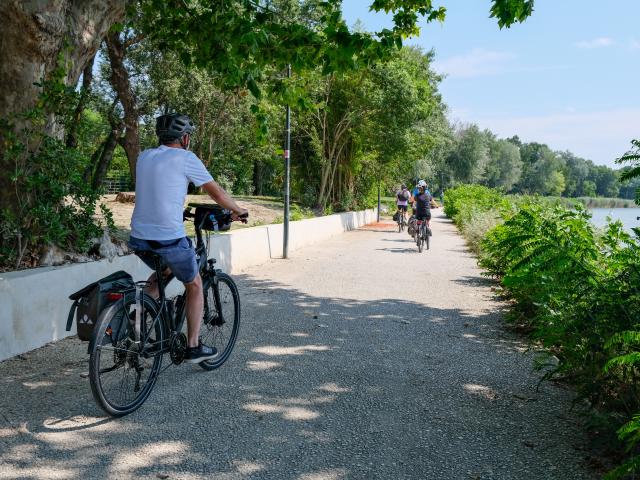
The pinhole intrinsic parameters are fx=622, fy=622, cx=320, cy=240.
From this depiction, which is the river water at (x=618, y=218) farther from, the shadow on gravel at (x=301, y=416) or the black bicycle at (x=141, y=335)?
the black bicycle at (x=141, y=335)

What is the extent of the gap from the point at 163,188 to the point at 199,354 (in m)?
1.36

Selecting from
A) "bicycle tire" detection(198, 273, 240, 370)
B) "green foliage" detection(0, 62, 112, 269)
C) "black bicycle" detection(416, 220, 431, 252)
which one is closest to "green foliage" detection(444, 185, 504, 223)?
"black bicycle" detection(416, 220, 431, 252)

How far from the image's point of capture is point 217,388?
193 inches

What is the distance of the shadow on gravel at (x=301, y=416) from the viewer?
11.6ft

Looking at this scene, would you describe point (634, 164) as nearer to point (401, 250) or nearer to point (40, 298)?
point (40, 298)

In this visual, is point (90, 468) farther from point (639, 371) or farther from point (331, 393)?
point (639, 371)

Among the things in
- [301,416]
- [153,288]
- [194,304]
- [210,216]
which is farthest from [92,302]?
[301,416]

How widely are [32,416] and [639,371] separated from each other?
4054mm

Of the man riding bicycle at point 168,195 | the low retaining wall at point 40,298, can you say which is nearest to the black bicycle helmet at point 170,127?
the man riding bicycle at point 168,195

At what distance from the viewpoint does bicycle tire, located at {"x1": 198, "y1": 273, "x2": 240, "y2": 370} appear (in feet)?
17.4

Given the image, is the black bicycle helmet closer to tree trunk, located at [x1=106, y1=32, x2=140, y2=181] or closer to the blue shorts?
the blue shorts

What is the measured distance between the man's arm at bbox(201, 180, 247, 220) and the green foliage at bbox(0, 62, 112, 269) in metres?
3.23

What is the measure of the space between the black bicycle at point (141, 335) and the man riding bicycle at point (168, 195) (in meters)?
A: 0.16

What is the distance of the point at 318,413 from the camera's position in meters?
4.38
